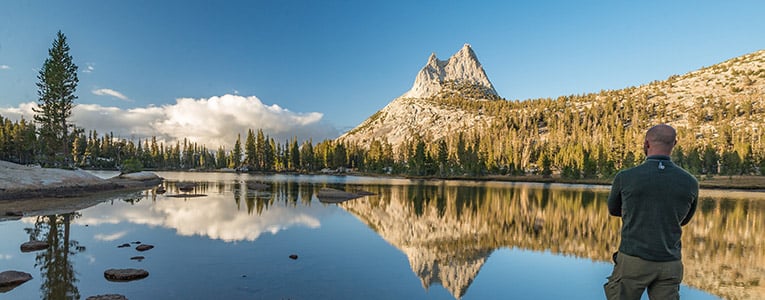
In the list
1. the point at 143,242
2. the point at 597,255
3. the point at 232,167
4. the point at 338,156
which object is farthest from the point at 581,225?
the point at 232,167

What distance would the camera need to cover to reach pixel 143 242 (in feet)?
60.5

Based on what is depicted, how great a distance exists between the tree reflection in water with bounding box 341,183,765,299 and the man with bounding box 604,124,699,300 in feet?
25.4

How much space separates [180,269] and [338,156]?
158m

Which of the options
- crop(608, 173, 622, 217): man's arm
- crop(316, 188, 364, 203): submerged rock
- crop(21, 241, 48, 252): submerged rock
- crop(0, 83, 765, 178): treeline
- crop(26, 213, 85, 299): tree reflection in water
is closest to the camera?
crop(608, 173, 622, 217): man's arm

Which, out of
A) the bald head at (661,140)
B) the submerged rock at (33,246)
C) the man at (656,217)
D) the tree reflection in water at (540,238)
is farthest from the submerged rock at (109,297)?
the bald head at (661,140)

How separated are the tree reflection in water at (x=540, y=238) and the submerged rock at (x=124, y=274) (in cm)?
957

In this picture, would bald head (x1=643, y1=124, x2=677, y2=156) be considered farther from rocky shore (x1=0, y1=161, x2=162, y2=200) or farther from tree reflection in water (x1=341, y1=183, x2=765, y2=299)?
rocky shore (x1=0, y1=161, x2=162, y2=200)

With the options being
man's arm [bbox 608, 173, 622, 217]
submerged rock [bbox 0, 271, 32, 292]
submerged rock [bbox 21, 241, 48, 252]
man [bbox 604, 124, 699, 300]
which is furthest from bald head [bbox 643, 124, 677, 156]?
submerged rock [bbox 21, 241, 48, 252]

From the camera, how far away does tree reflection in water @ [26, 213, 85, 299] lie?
10.8 m

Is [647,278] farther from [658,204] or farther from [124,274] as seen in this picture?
[124,274]

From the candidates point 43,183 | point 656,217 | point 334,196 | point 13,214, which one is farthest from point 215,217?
point 656,217

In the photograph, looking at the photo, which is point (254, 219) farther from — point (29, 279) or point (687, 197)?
point (687, 197)

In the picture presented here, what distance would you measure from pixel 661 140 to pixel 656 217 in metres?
1.03

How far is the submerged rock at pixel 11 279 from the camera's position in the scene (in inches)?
433
